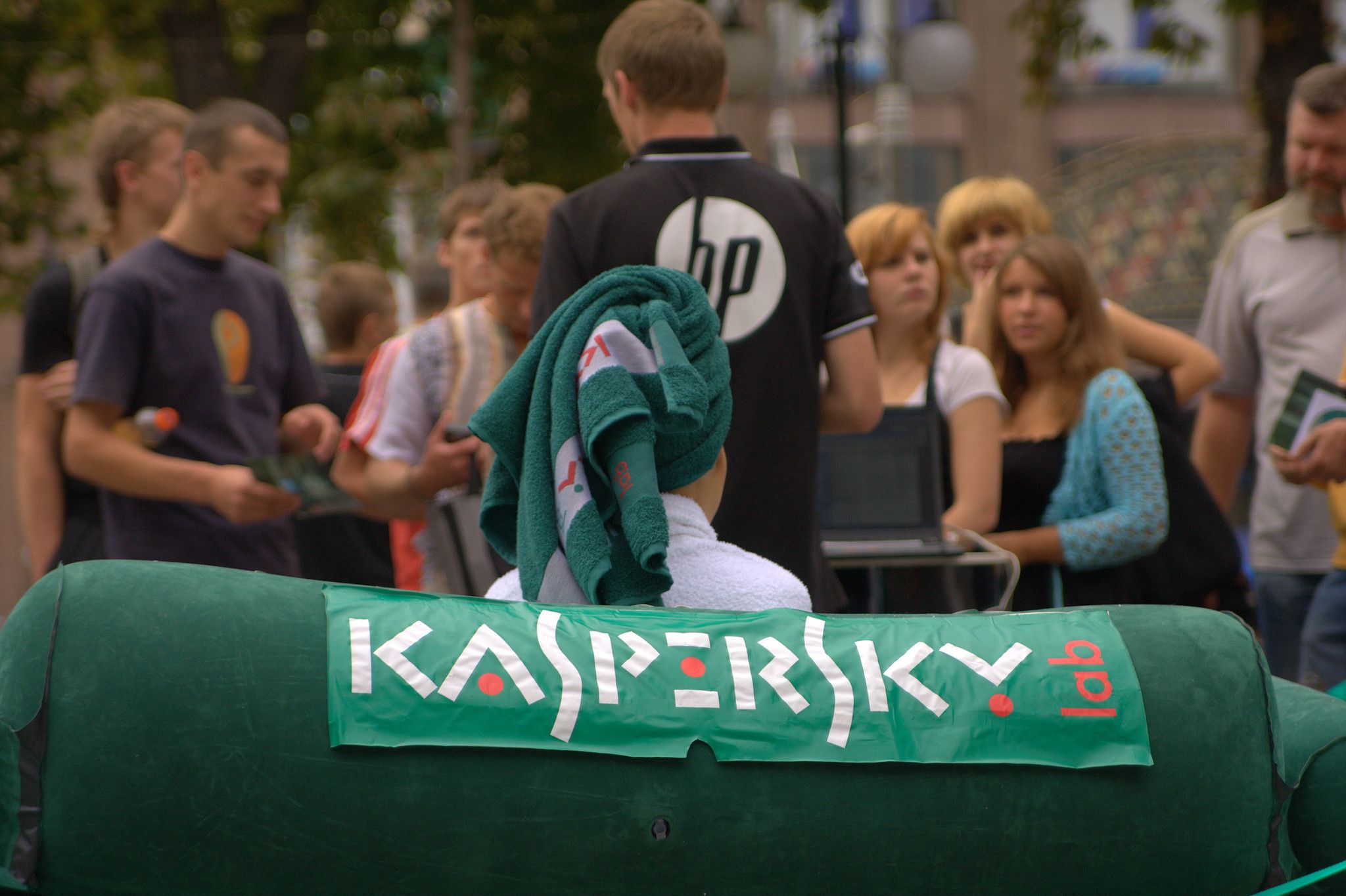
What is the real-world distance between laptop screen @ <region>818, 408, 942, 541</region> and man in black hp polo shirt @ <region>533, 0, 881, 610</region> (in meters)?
0.75

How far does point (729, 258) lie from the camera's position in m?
3.43

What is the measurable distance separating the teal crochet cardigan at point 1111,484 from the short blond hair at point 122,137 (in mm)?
2666

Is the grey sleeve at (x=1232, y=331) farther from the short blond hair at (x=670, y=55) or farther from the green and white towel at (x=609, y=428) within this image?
the green and white towel at (x=609, y=428)

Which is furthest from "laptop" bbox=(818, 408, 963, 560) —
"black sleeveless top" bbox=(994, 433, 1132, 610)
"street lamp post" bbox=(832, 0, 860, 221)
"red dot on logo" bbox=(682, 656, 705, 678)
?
"street lamp post" bbox=(832, 0, 860, 221)

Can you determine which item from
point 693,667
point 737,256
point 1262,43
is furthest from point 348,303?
point 1262,43

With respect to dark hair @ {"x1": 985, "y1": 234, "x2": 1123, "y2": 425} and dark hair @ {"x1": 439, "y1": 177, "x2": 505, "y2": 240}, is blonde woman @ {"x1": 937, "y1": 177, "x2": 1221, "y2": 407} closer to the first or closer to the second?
dark hair @ {"x1": 985, "y1": 234, "x2": 1123, "y2": 425}

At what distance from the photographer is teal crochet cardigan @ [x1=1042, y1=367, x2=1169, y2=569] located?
426 centimetres

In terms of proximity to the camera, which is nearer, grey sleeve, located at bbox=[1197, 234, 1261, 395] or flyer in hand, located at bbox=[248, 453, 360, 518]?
flyer in hand, located at bbox=[248, 453, 360, 518]

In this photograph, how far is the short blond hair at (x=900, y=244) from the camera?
466 cm

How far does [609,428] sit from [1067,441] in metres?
2.43

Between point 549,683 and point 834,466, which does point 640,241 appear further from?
point 549,683

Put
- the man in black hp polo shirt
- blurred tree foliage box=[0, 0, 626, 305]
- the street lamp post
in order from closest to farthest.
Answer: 1. the man in black hp polo shirt
2. the street lamp post
3. blurred tree foliage box=[0, 0, 626, 305]

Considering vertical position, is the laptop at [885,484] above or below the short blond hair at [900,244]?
below

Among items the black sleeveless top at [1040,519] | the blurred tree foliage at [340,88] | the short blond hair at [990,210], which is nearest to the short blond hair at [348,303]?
the short blond hair at [990,210]
